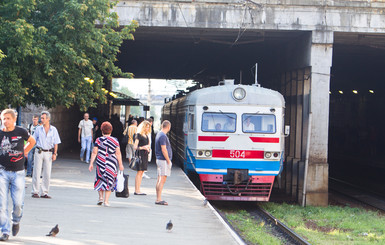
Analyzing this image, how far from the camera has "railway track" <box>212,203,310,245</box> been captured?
452 inches

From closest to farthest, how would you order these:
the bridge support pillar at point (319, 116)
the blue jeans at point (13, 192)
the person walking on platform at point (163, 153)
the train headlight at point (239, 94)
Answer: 1. the blue jeans at point (13, 192)
2. the person walking on platform at point (163, 153)
3. the train headlight at point (239, 94)
4. the bridge support pillar at point (319, 116)

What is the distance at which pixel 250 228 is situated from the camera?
1268cm

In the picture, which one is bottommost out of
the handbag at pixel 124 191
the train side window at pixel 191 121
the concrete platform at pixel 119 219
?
the concrete platform at pixel 119 219

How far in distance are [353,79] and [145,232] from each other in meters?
29.2

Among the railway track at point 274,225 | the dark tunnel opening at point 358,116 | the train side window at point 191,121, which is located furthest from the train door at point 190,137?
the dark tunnel opening at point 358,116

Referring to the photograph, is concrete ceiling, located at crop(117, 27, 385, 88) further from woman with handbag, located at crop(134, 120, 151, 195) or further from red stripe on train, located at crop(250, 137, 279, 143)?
woman with handbag, located at crop(134, 120, 151, 195)

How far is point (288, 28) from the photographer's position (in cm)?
1761

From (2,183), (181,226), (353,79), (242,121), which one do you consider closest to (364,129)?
(353,79)

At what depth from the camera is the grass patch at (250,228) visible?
36.8ft

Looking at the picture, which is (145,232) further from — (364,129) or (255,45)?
(364,129)

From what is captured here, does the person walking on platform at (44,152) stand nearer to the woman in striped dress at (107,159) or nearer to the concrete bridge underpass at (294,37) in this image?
the woman in striped dress at (107,159)

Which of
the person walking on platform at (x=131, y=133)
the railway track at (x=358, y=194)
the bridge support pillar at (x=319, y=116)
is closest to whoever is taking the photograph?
the person walking on platform at (x=131, y=133)

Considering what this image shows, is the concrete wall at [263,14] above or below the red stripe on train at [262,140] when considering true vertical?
above

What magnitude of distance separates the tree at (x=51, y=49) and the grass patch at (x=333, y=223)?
6.35 meters
